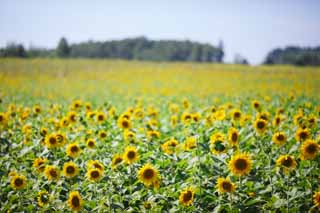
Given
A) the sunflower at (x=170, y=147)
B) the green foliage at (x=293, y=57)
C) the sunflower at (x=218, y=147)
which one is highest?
the green foliage at (x=293, y=57)

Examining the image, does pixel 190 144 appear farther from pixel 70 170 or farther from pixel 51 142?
pixel 51 142

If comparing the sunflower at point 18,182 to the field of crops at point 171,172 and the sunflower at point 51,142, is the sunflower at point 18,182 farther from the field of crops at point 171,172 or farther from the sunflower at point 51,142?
the sunflower at point 51,142

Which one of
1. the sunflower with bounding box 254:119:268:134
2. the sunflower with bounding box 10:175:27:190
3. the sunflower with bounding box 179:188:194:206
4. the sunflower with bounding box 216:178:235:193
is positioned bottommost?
the sunflower with bounding box 10:175:27:190

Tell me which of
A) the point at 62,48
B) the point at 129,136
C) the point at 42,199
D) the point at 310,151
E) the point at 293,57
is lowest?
the point at 42,199

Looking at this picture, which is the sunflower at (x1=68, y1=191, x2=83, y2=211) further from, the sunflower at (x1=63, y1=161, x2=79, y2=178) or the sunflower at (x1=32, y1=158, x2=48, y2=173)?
the sunflower at (x1=32, y1=158, x2=48, y2=173)

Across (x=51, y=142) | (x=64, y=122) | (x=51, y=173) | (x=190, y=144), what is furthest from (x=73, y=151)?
(x=64, y=122)

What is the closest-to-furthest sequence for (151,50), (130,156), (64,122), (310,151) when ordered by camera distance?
(310,151)
(130,156)
(64,122)
(151,50)

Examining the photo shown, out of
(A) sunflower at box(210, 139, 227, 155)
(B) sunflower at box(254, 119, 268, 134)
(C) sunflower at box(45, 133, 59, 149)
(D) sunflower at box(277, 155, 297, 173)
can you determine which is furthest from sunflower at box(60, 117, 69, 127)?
(D) sunflower at box(277, 155, 297, 173)

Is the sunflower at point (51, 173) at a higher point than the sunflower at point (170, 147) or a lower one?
lower

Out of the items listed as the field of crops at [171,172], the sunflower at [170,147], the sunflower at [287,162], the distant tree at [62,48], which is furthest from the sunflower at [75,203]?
the distant tree at [62,48]

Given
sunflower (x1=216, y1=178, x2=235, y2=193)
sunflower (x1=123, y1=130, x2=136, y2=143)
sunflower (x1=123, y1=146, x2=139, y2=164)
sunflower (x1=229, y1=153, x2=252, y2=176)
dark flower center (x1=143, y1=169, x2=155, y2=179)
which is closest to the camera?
sunflower (x1=216, y1=178, x2=235, y2=193)

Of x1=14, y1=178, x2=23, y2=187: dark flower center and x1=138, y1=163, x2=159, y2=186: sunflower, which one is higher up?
x1=138, y1=163, x2=159, y2=186: sunflower

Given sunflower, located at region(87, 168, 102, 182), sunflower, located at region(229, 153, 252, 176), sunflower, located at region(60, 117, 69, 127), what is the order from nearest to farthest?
sunflower, located at region(229, 153, 252, 176) < sunflower, located at region(87, 168, 102, 182) < sunflower, located at region(60, 117, 69, 127)

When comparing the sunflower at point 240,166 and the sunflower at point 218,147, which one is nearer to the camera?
the sunflower at point 240,166
